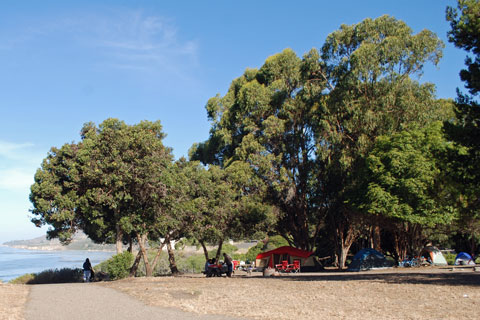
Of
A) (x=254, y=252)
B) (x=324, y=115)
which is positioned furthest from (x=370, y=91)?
(x=254, y=252)

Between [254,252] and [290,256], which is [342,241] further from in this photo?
[254,252]

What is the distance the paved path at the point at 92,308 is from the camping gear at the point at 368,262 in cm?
2013

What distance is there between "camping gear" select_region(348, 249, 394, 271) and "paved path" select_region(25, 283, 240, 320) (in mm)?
20131

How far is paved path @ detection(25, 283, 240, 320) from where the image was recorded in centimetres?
926

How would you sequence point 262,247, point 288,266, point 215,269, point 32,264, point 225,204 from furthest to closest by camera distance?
point 32,264, point 262,247, point 288,266, point 225,204, point 215,269

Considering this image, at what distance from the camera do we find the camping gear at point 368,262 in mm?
29375

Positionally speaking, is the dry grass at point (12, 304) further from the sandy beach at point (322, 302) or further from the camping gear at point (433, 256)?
the camping gear at point (433, 256)

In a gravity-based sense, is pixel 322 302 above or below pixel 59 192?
below

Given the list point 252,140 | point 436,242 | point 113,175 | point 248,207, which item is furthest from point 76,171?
point 436,242

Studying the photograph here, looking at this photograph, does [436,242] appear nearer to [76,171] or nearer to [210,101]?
[210,101]

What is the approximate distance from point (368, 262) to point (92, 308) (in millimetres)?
23084

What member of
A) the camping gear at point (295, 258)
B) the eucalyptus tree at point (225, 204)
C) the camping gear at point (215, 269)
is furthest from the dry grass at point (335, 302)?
the camping gear at point (295, 258)

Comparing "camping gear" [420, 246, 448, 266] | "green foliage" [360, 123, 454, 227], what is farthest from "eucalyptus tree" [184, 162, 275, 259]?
"camping gear" [420, 246, 448, 266]

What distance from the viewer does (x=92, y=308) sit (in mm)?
10570
